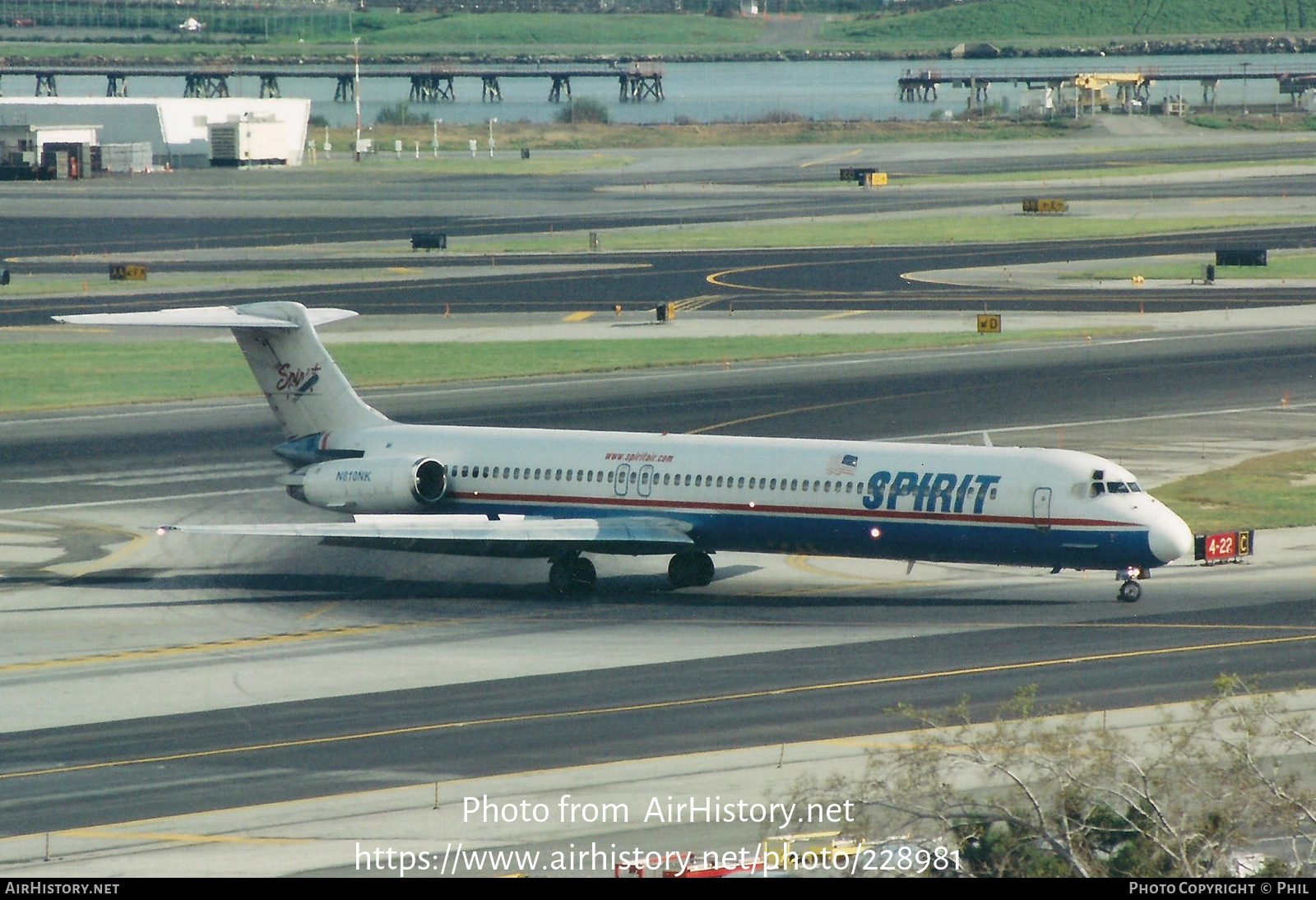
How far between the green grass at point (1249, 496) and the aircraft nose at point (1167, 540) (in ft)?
29.6

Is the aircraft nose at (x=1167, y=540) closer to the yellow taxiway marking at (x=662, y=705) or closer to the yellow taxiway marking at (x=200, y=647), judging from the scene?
the yellow taxiway marking at (x=662, y=705)

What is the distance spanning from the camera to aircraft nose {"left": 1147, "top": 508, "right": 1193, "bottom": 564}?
3975 centimetres

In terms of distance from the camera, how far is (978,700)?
33.1 metres

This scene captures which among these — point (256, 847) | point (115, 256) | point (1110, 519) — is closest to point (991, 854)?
point (256, 847)

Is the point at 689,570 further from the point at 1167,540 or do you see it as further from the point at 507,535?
the point at 1167,540

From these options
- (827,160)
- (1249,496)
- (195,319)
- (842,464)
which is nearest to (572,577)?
(842,464)

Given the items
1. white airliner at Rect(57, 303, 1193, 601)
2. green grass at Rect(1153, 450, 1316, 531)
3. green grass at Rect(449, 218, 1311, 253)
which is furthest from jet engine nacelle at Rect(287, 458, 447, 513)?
green grass at Rect(449, 218, 1311, 253)

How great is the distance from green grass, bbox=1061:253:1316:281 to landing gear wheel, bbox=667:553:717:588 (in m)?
62.9

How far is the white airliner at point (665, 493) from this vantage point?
40312 mm

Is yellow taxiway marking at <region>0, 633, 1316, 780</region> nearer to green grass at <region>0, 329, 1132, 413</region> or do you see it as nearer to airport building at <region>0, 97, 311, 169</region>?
green grass at <region>0, 329, 1132, 413</region>

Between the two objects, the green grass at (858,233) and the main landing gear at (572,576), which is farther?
the green grass at (858,233)

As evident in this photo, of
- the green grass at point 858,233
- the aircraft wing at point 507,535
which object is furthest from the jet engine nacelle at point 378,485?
the green grass at point 858,233

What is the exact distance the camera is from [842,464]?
4209cm

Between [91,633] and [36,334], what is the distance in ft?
165
